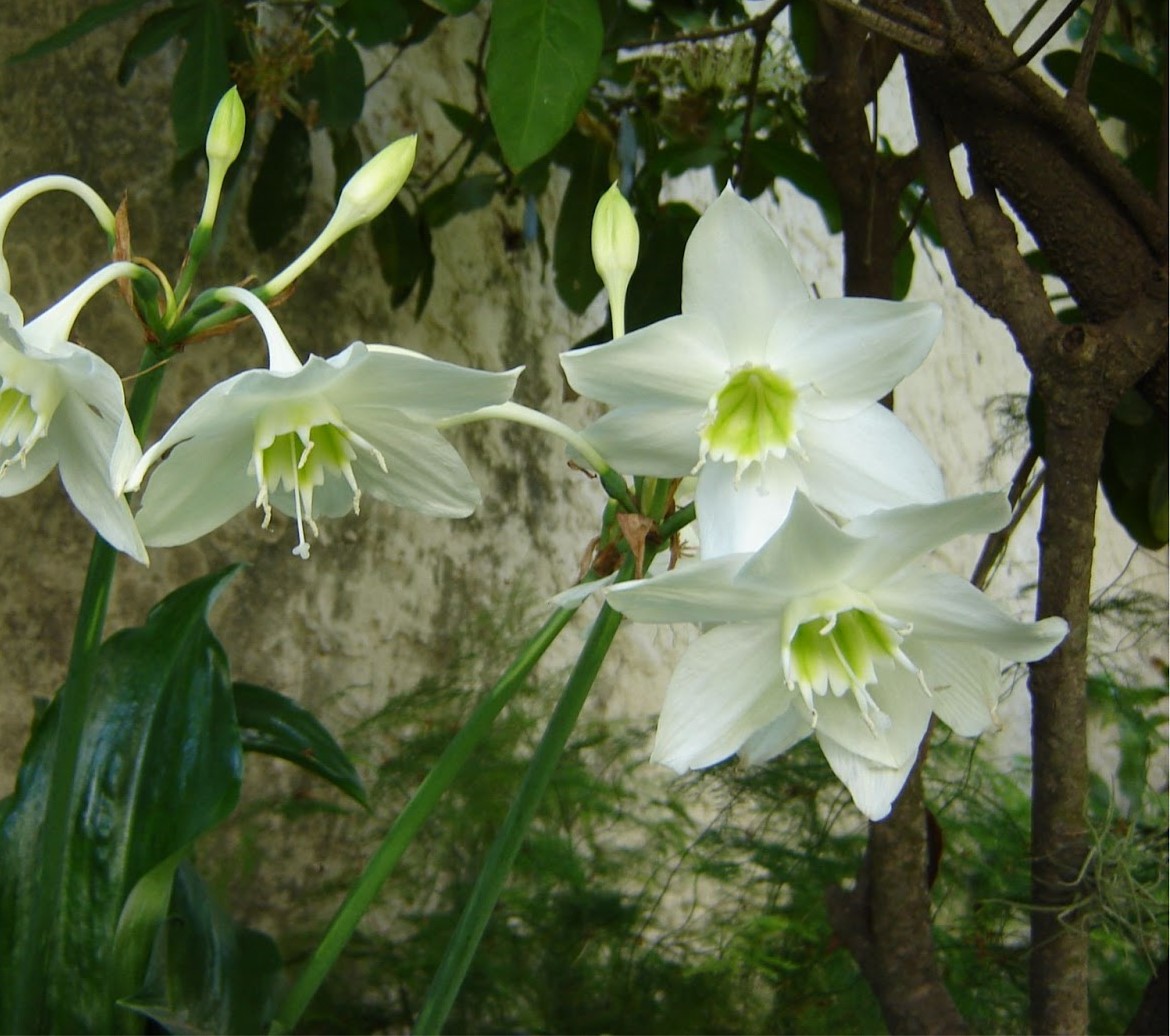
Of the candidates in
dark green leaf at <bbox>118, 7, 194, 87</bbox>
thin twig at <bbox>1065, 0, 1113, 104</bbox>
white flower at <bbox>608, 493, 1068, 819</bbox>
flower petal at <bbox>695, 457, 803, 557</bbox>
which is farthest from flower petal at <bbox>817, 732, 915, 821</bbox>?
dark green leaf at <bbox>118, 7, 194, 87</bbox>

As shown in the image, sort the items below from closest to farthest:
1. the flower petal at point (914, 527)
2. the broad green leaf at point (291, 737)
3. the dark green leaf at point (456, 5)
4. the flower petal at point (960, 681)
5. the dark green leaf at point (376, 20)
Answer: the flower petal at point (914, 527) < the flower petal at point (960, 681) < the dark green leaf at point (456, 5) < the broad green leaf at point (291, 737) < the dark green leaf at point (376, 20)

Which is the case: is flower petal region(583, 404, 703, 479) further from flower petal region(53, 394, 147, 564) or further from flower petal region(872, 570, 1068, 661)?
flower petal region(53, 394, 147, 564)

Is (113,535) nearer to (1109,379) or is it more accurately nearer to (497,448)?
(1109,379)

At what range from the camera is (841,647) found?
2.07 feet

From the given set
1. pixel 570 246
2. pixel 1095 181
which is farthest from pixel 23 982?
pixel 1095 181

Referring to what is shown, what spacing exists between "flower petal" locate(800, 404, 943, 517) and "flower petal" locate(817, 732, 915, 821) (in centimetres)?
13

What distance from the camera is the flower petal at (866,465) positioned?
1.97 ft

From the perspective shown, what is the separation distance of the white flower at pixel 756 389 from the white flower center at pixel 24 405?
0.25m

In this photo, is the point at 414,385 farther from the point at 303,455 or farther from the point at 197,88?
the point at 197,88

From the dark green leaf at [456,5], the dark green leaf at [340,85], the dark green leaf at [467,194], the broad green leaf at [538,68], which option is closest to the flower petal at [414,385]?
the broad green leaf at [538,68]

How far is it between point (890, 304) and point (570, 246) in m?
0.69

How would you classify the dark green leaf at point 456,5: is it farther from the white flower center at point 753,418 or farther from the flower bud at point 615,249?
the white flower center at point 753,418

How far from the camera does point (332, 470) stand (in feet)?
2.11

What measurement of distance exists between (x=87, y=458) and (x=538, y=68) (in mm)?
355
